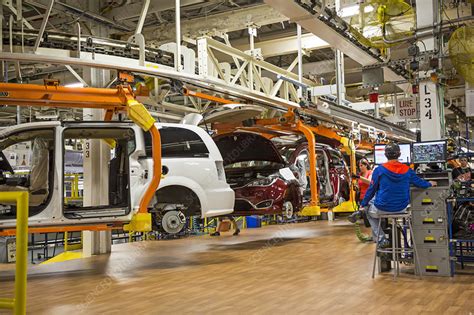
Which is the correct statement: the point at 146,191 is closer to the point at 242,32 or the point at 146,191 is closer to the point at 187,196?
the point at 187,196

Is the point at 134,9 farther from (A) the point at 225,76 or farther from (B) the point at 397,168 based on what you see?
(B) the point at 397,168

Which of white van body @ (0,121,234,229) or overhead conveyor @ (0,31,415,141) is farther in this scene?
overhead conveyor @ (0,31,415,141)

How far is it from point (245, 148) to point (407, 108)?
651 centimetres

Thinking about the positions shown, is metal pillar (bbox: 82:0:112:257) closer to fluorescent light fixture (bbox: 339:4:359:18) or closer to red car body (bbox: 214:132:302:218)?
red car body (bbox: 214:132:302:218)

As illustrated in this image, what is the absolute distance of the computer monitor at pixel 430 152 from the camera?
6080mm

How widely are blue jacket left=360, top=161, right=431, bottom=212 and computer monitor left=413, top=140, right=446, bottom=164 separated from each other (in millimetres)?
288

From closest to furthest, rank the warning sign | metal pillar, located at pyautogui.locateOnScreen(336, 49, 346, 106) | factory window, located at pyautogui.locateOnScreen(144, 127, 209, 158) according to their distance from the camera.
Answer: factory window, located at pyautogui.locateOnScreen(144, 127, 209, 158), metal pillar, located at pyautogui.locateOnScreen(336, 49, 346, 106), the warning sign

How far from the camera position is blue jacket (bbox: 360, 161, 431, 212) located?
598 centimetres

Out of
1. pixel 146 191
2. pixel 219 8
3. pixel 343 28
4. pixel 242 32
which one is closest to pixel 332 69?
pixel 242 32

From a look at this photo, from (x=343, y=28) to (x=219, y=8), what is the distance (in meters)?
4.40

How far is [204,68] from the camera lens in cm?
834

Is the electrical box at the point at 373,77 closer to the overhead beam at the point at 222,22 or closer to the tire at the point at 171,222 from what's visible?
the overhead beam at the point at 222,22

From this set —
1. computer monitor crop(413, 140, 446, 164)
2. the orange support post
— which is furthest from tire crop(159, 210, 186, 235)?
the orange support post

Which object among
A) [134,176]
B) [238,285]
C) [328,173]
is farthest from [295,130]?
[238,285]
